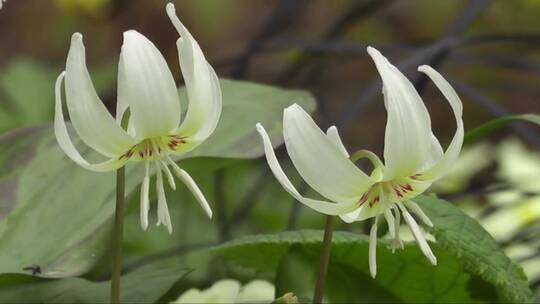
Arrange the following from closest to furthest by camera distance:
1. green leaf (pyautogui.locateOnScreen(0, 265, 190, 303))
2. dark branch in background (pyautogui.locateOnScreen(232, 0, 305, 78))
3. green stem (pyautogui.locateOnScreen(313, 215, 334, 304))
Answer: green stem (pyautogui.locateOnScreen(313, 215, 334, 304)) < green leaf (pyautogui.locateOnScreen(0, 265, 190, 303)) < dark branch in background (pyautogui.locateOnScreen(232, 0, 305, 78))

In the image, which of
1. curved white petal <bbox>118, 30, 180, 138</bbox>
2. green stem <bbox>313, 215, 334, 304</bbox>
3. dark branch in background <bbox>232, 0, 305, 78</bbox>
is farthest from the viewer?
dark branch in background <bbox>232, 0, 305, 78</bbox>

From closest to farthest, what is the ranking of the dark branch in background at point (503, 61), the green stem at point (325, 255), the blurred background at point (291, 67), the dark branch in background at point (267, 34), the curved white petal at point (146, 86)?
the curved white petal at point (146, 86)
the green stem at point (325, 255)
the dark branch in background at point (503, 61)
the dark branch in background at point (267, 34)
the blurred background at point (291, 67)

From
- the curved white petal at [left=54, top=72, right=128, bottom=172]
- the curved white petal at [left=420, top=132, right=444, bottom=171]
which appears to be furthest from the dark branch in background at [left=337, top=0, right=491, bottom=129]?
the curved white petal at [left=54, top=72, right=128, bottom=172]

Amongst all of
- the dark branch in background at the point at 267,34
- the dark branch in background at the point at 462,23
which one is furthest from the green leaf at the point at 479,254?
the dark branch in background at the point at 267,34

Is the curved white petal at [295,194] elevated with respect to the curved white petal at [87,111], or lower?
lower

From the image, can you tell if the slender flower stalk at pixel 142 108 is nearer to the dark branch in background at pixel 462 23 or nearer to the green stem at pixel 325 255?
the green stem at pixel 325 255

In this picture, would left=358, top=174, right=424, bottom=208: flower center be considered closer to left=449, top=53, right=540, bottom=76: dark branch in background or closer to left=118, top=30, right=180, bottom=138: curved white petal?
left=118, top=30, right=180, bottom=138: curved white petal

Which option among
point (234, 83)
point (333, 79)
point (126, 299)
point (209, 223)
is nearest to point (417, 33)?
point (333, 79)

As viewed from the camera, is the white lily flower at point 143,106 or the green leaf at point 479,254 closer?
the white lily flower at point 143,106
